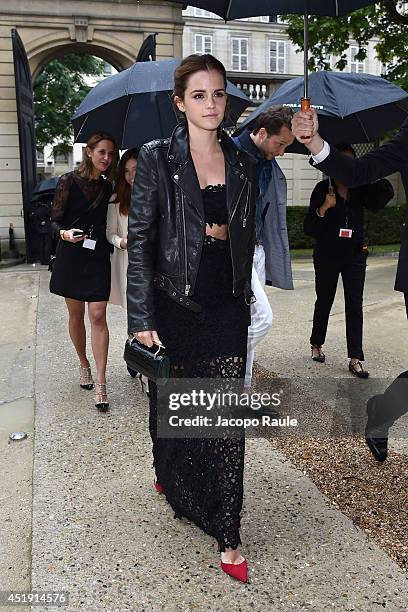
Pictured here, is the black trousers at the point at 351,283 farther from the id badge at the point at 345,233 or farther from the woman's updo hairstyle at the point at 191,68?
the woman's updo hairstyle at the point at 191,68

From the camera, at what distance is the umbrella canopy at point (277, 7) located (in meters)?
3.39

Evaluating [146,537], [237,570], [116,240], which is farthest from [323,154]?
[116,240]

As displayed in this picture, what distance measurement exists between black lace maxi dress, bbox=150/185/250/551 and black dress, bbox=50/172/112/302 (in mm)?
1963

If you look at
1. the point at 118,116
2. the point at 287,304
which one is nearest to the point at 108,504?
the point at 118,116

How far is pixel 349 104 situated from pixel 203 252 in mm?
2938

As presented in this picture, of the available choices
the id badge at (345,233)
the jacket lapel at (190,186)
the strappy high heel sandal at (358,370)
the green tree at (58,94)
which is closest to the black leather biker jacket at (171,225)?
the jacket lapel at (190,186)

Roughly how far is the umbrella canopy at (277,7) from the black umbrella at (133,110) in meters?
1.49

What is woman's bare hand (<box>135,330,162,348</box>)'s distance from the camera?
2.73 meters

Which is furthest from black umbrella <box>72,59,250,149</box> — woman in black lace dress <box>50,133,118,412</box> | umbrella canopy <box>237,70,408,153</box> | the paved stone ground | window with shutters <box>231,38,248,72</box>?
window with shutters <box>231,38,248,72</box>

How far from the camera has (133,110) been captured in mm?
5266

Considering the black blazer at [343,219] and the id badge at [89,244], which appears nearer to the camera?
the id badge at [89,244]

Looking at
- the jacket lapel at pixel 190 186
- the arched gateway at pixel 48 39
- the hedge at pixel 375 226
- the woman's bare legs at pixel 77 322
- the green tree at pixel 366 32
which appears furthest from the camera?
the hedge at pixel 375 226

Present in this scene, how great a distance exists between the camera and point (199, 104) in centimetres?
270

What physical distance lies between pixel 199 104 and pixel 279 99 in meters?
Result: 2.68
